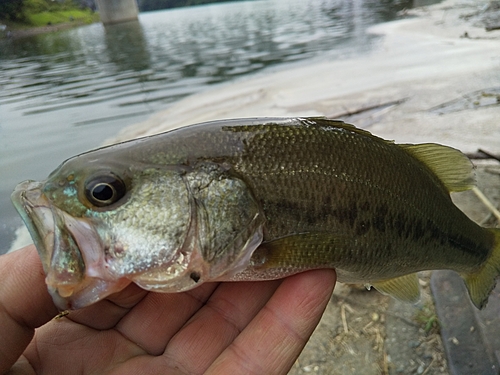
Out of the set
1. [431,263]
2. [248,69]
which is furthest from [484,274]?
[248,69]

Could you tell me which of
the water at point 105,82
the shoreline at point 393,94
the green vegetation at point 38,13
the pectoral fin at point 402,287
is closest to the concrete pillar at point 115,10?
the green vegetation at point 38,13

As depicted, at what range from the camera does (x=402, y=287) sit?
250cm

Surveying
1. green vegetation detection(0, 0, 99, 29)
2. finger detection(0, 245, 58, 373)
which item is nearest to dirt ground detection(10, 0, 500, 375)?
finger detection(0, 245, 58, 373)

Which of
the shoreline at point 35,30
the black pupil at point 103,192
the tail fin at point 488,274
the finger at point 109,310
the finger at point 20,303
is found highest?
the black pupil at point 103,192

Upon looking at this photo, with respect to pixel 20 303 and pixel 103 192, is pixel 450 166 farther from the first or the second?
pixel 20 303

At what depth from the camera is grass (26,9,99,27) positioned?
60966 millimetres

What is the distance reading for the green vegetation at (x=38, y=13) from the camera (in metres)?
58.3

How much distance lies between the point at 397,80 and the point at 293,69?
4.60 m

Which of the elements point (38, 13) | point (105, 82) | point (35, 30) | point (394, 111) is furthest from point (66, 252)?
point (38, 13)

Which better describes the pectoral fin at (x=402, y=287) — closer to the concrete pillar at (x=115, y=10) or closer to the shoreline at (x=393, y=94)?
the shoreline at (x=393, y=94)

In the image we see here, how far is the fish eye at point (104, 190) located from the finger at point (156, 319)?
81 centimetres

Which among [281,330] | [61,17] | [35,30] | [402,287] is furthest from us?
[61,17]

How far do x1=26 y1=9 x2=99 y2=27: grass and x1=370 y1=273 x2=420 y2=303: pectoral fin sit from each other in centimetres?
7051

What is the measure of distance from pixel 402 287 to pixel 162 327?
1483 millimetres
